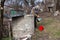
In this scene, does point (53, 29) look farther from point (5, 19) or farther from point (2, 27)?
point (2, 27)

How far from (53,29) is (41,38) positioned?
177 centimetres

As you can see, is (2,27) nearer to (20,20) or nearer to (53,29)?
(20,20)

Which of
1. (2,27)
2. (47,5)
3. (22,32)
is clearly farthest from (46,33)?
(47,5)

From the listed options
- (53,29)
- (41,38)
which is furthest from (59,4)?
(41,38)

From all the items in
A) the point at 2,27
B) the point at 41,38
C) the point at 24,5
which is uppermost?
the point at 24,5

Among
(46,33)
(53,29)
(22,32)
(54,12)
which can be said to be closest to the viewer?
(22,32)

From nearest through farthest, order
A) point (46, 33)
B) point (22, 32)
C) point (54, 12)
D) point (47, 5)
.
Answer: point (22, 32), point (46, 33), point (54, 12), point (47, 5)

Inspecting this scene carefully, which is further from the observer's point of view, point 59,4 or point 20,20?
point 59,4

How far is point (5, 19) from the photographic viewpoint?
8.81 meters

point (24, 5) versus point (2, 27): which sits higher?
point (24, 5)

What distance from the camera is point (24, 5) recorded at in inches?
375

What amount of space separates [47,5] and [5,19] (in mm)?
8731

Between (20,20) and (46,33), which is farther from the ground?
(20,20)

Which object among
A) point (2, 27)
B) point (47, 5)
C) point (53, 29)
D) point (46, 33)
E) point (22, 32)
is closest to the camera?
point (2, 27)
